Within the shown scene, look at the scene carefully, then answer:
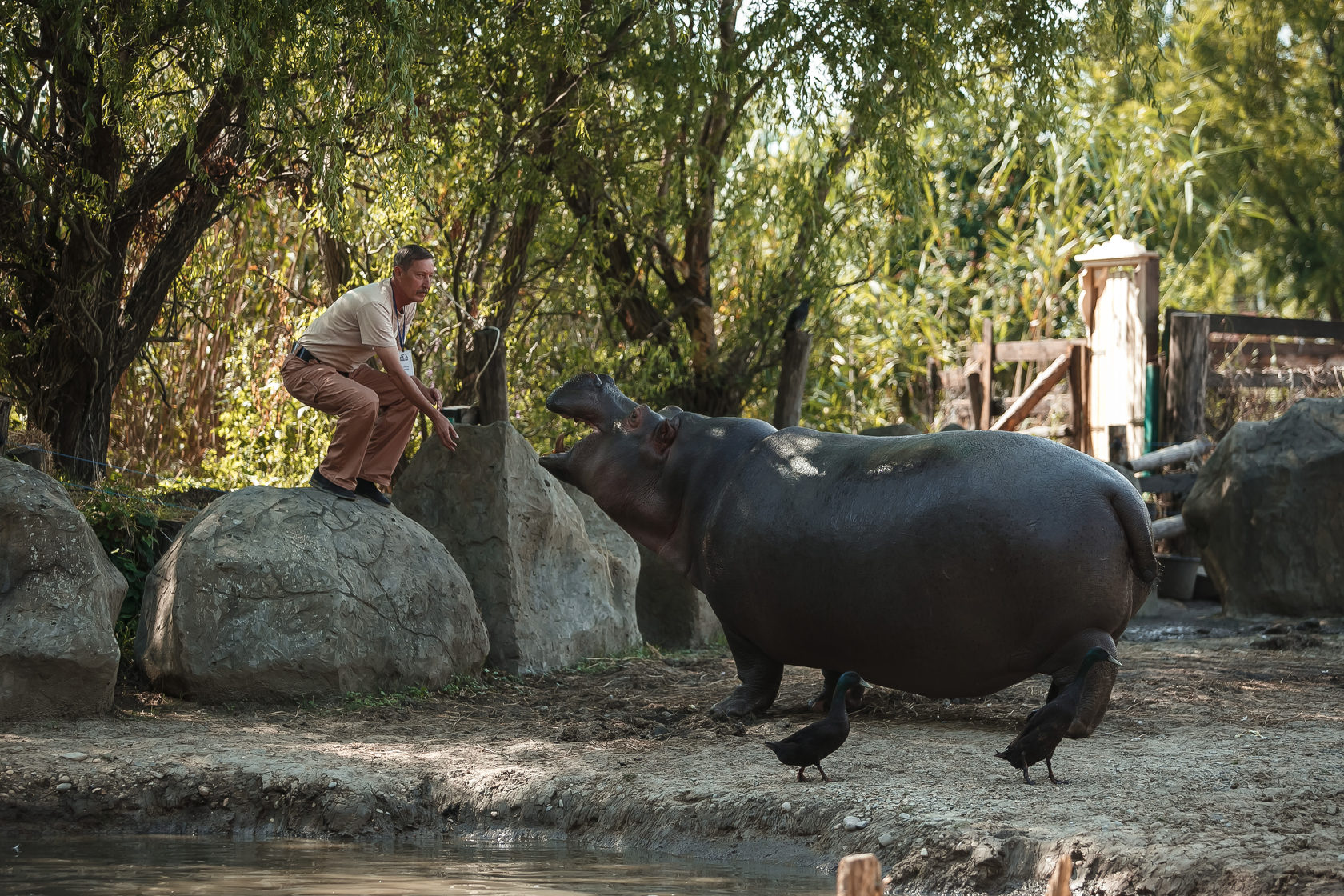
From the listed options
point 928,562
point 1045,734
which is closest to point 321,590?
point 928,562

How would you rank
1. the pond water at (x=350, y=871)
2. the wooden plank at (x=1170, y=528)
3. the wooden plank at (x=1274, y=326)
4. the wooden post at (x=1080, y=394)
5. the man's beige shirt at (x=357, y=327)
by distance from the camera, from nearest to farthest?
1. the pond water at (x=350, y=871)
2. the man's beige shirt at (x=357, y=327)
3. the wooden plank at (x=1170, y=528)
4. the wooden plank at (x=1274, y=326)
5. the wooden post at (x=1080, y=394)

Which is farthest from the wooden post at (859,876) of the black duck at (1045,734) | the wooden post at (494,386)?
the wooden post at (494,386)

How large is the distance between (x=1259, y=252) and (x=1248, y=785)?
67.1ft

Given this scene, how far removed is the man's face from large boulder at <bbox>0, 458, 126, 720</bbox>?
6.08 feet

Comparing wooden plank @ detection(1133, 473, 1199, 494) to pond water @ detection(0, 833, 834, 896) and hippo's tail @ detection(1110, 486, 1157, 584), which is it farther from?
pond water @ detection(0, 833, 834, 896)

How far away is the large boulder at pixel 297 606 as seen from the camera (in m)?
6.45

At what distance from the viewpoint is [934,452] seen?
5.52 meters

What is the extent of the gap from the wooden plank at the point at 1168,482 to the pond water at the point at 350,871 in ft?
25.5

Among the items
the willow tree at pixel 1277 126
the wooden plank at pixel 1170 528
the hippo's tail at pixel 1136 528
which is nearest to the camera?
the hippo's tail at pixel 1136 528

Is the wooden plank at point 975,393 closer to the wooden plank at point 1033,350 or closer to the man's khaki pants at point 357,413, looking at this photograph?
the wooden plank at point 1033,350

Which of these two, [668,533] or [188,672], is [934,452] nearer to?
[668,533]

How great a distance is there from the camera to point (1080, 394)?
12.4 m

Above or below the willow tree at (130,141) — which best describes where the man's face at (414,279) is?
below

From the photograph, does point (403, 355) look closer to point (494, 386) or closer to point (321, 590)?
point (321, 590)
